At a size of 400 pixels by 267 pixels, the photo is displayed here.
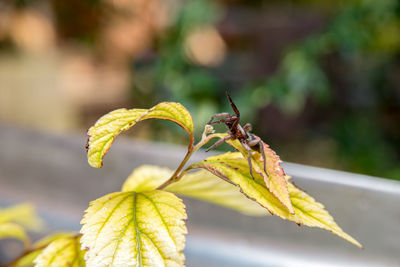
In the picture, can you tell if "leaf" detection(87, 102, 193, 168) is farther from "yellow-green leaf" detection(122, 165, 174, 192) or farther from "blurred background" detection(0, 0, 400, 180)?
"blurred background" detection(0, 0, 400, 180)

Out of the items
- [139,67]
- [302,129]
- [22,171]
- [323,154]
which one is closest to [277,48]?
[302,129]

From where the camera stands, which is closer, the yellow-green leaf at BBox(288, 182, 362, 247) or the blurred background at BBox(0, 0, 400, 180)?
the yellow-green leaf at BBox(288, 182, 362, 247)

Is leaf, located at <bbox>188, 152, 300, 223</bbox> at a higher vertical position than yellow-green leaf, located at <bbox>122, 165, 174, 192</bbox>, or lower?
lower

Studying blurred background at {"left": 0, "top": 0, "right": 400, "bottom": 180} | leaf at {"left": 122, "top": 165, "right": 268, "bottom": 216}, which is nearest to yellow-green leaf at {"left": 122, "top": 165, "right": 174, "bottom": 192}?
leaf at {"left": 122, "top": 165, "right": 268, "bottom": 216}

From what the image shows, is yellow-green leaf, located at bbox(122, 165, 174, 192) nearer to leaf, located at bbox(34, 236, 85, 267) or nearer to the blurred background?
leaf, located at bbox(34, 236, 85, 267)

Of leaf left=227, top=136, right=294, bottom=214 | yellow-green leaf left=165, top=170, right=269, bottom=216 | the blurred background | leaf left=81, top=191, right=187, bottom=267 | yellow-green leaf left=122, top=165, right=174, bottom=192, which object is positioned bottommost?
leaf left=81, top=191, right=187, bottom=267

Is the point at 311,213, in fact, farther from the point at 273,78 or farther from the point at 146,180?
the point at 273,78
